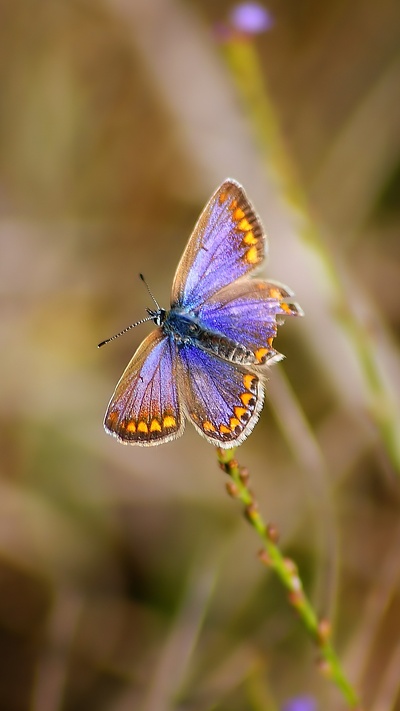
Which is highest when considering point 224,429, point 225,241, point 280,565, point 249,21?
point 249,21

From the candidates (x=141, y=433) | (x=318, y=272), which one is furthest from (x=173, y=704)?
(x=318, y=272)

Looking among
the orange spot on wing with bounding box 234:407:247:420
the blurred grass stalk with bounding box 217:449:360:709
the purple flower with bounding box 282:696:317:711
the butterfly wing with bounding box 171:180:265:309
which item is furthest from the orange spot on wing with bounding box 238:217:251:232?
the purple flower with bounding box 282:696:317:711

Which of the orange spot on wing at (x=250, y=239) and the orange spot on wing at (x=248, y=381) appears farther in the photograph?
the orange spot on wing at (x=250, y=239)

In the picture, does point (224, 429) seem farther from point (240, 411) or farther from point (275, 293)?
point (275, 293)

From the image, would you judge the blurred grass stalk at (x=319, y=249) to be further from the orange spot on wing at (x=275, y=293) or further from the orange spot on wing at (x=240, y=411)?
the orange spot on wing at (x=240, y=411)

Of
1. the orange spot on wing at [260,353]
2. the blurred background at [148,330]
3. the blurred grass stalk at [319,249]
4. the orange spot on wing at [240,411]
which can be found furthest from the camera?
the blurred background at [148,330]

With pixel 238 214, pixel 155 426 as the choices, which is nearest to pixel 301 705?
pixel 155 426

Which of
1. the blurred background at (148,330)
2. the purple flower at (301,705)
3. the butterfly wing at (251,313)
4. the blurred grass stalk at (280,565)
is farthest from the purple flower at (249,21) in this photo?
the purple flower at (301,705)
